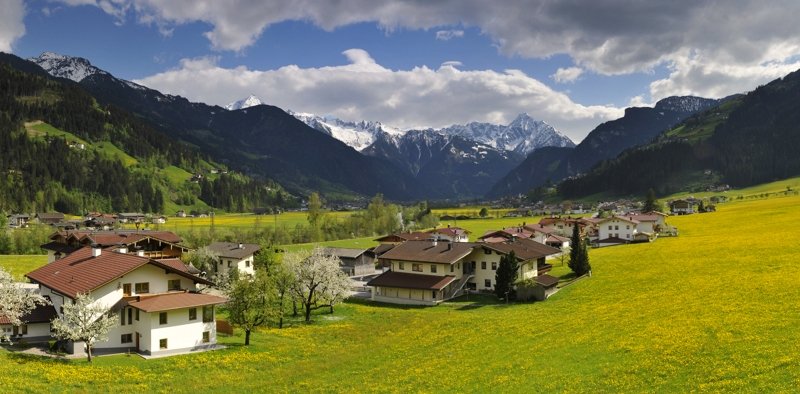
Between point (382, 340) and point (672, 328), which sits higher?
point (672, 328)

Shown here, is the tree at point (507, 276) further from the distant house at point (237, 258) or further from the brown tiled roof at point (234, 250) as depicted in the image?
the brown tiled roof at point (234, 250)

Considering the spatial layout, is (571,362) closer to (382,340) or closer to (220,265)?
(382,340)

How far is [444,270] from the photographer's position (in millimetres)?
82188

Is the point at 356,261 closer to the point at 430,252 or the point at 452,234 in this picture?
the point at 430,252

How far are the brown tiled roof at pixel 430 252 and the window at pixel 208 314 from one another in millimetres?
39016

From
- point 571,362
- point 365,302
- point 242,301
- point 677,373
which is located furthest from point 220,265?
point 677,373

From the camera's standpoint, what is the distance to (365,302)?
81375 millimetres

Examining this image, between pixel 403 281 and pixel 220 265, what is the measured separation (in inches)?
1518

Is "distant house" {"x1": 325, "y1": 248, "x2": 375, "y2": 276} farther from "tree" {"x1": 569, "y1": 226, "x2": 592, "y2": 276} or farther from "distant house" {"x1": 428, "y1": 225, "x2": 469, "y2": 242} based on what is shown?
"tree" {"x1": 569, "y1": 226, "x2": 592, "y2": 276}

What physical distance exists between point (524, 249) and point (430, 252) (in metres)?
15.4

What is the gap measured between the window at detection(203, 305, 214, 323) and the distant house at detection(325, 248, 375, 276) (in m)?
61.6

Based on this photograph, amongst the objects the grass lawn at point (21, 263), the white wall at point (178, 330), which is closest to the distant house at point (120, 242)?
the grass lawn at point (21, 263)

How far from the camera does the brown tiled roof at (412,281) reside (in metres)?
77.9

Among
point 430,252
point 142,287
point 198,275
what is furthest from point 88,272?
point 430,252
